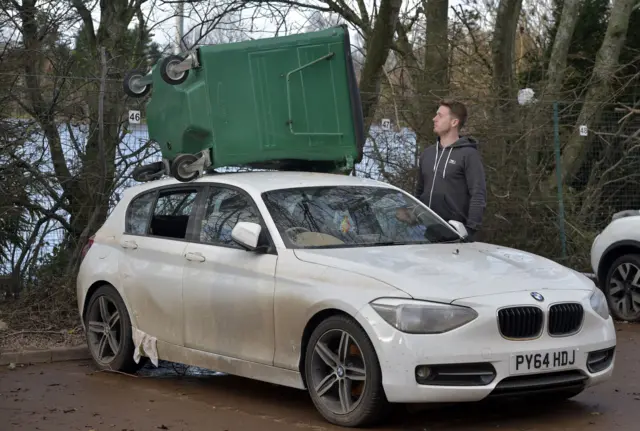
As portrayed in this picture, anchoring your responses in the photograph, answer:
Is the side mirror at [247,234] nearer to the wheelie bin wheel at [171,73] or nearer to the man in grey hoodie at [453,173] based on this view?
the wheelie bin wheel at [171,73]

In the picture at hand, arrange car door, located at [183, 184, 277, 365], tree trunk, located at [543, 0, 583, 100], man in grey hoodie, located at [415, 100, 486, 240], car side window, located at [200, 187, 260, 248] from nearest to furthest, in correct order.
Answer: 1. car door, located at [183, 184, 277, 365]
2. car side window, located at [200, 187, 260, 248]
3. man in grey hoodie, located at [415, 100, 486, 240]
4. tree trunk, located at [543, 0, 583, 100]

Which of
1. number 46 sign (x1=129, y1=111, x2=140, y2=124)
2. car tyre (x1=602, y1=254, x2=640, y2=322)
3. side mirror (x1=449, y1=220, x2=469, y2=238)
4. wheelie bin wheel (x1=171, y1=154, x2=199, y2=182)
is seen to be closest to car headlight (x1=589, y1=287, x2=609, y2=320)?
side mirror (x1=449, y1=220, x2=469, y2=238)

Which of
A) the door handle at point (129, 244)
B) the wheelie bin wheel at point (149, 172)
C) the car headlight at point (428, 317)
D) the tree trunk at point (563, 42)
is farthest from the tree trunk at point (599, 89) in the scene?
the car headlight at point (428, 317)

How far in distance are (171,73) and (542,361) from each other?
392 centimetres

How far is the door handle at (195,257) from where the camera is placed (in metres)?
7.70

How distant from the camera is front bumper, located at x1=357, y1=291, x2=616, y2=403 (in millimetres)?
6152

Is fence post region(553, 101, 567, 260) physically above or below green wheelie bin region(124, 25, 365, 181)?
below

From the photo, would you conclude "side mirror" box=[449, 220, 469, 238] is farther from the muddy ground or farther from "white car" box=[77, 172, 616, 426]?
the muddy ground

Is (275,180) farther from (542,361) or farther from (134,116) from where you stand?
(134,116)

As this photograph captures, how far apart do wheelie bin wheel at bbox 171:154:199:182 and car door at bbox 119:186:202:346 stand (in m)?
0.11

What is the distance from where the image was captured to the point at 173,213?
Result: 841 cm

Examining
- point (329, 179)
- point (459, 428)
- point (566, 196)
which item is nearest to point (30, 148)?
point (329, 179)

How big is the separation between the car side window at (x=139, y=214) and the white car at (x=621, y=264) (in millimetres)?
5268

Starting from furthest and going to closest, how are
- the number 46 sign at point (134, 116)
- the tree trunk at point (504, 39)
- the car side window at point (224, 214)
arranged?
the tree trunk at point (504, 39) < the number 46 sign at point (134, 116) < the car side window at point (224, 214)
